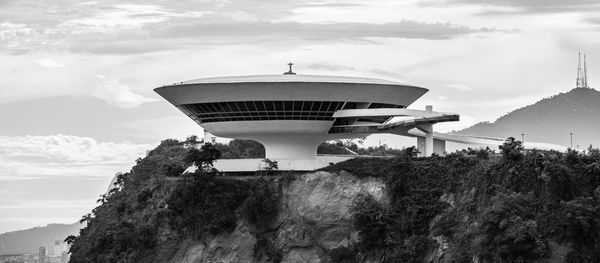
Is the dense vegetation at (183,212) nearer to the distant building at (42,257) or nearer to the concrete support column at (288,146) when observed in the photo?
the concrete support column at (288,146)

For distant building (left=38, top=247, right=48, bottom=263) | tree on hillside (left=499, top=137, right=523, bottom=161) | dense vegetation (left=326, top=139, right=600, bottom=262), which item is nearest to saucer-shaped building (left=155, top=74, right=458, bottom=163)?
dense vegetation (left=326, top=139, right=600, bottom=262)

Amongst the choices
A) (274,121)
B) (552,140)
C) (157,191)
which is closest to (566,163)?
(274,121)

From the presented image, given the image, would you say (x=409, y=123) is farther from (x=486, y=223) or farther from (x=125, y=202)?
(x=125, y=202)

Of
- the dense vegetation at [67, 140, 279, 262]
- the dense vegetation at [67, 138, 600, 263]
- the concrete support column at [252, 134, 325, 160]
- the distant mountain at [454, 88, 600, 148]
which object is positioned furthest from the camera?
the distant mountain at [454, 88, 600, 148]

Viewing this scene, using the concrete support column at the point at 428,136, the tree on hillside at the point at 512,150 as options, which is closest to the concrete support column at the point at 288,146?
the concrete support column at the point at 428,136

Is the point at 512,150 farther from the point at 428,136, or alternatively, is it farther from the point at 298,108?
the point at 298,108

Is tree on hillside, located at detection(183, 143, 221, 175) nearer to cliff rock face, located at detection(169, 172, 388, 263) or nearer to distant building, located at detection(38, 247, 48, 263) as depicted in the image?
cliff rock face, located at detection(169, 172, 388, 263)
